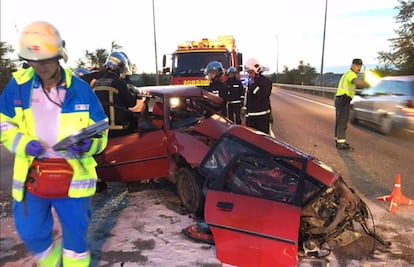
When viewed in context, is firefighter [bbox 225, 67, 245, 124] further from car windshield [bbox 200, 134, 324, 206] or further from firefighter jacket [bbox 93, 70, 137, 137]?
car windshield [bbox 200, 134, 324, 206]

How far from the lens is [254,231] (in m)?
3.13

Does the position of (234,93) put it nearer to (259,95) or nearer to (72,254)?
(259,95)

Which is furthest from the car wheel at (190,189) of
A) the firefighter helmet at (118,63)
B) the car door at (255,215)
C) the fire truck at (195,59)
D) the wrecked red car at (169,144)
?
the fire truck at (195,59)

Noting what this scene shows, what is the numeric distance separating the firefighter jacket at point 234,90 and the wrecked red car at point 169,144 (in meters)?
3.30

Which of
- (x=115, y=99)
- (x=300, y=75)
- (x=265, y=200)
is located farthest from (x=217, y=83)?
(x=300, y=75)

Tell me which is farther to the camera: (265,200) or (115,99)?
(115,99)

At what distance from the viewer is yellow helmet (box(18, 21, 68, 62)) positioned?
2.25 metres

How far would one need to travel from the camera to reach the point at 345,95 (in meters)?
8.33

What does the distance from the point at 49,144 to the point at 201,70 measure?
10418mm

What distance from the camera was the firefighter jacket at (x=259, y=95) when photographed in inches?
271

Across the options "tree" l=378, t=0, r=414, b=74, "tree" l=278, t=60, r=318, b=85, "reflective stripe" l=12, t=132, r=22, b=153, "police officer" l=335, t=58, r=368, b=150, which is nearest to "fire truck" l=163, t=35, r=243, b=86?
"police officer" l=335, t=58, r=368, b=150

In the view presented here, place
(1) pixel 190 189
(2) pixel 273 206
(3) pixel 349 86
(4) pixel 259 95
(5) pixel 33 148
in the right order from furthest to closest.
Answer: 1. (3) pixel 349 86
2. (4) pixel 259 95
3. (1) pixel 190 189
4. (2) pixel 273 206
5. (5) pixel 33 148

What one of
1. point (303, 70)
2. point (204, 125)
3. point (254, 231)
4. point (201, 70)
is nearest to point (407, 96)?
point (201, 70)

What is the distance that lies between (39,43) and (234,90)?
6702 millimetres
